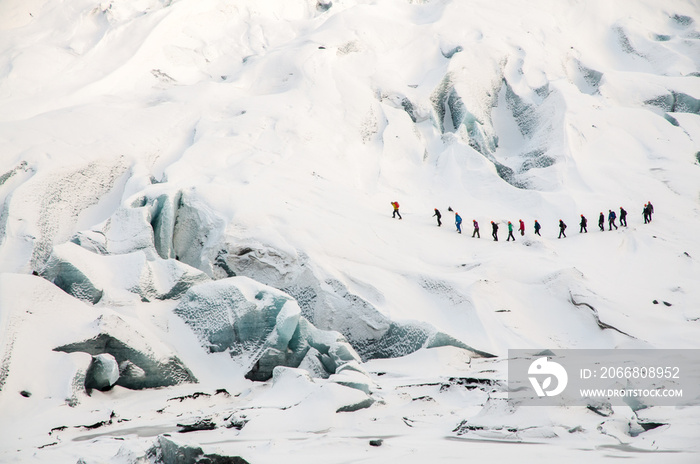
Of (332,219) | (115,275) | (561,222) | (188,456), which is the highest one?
(188,456)

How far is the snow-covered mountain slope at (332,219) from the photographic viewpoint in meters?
11.6

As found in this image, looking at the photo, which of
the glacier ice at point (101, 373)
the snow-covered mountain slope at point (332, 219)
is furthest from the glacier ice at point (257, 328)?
the glacier ice at point (101, 373)

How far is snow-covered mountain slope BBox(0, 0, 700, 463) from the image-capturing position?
11.6 meters

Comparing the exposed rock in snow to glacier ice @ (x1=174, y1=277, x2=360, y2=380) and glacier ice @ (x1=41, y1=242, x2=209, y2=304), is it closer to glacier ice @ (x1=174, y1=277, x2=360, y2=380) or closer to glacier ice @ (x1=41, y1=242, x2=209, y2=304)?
glacier ice @ (x1=174, y1=277, x2=360, y2=380)

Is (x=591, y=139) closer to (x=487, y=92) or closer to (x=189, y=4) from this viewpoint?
(x=487, y=92)

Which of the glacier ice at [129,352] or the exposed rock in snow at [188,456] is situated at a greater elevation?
the exposed rock in snow at [188,456]

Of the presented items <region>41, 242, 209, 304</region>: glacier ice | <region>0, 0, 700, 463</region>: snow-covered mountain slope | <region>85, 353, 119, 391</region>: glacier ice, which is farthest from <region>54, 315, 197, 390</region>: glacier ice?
<region>41, 242, 209, 304</region>: glacier ice

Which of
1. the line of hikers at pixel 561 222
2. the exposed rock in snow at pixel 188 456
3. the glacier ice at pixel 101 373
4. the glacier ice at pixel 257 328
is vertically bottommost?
the line of hikers at pixel 561 222

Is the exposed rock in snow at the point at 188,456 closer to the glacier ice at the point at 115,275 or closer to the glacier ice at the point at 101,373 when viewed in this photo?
the glacier ice at the point at 101,373

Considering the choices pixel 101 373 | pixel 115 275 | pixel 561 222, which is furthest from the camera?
pixel 561 222

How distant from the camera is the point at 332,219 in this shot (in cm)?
2309

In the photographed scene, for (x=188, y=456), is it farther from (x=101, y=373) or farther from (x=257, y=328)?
(x=257, y=328)

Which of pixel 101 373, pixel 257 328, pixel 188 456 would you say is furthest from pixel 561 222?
pixel 188 456

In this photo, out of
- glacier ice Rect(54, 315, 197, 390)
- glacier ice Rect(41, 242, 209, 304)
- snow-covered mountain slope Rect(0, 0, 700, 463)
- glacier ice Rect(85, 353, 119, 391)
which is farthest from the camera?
glacier ice Rect(41, 242, 209, 304)
